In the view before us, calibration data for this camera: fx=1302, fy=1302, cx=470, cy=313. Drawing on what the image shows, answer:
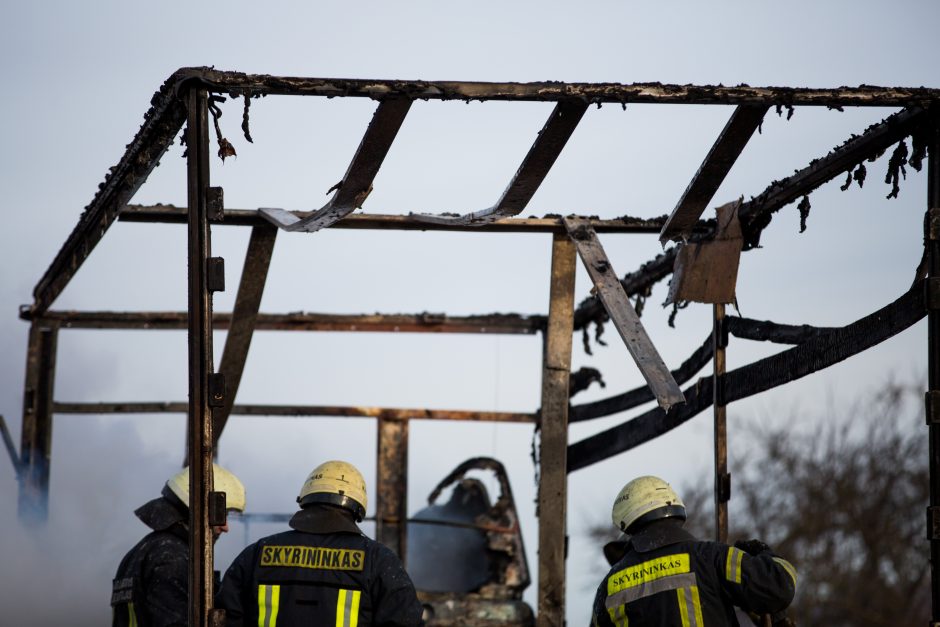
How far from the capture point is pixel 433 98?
5.93 m

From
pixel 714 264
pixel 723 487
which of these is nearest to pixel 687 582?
pixel 723 487

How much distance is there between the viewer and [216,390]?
19.0 ft

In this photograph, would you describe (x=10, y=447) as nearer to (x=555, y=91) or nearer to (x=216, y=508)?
(x=216, y=508)

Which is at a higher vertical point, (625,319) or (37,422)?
(37,422)

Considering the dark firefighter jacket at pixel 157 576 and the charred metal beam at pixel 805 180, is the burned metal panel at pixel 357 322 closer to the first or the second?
the charred metal beam at pixel 805 180

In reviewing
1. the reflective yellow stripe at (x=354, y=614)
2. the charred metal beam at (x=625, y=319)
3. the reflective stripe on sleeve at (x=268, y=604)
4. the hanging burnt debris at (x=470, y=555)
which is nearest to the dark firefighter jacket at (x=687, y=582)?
the charred metal beam at (x=625, y=319)

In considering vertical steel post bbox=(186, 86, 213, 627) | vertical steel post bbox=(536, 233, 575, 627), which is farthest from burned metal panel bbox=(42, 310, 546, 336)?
vertical steel post bbox=(186, 86, 213, 627)

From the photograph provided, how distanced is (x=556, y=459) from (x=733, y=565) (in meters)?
2.92

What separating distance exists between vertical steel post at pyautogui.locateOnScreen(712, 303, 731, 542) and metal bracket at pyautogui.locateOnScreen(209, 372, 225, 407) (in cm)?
346

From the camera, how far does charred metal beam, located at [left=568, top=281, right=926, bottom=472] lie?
629 cm

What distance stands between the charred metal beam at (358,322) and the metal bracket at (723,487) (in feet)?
12.1

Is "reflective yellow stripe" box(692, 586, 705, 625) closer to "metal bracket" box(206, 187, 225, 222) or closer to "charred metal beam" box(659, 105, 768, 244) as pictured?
"charred metal beam" box(659, 105, 768, 244)

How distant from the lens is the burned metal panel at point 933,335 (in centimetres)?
597

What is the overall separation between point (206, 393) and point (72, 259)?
3.28m
